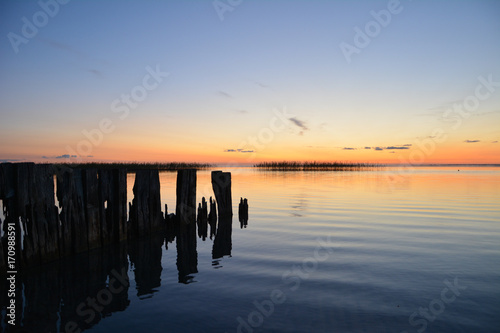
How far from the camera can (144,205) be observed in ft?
35.9

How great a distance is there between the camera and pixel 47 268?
7.42 metres

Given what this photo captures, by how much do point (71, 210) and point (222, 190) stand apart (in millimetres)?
7473

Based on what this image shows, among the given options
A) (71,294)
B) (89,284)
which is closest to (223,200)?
(89,284)

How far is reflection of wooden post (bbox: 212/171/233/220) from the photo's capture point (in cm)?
1457

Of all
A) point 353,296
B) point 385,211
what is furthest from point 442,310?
point 385,211

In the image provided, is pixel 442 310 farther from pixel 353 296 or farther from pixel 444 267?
pixel 444 267

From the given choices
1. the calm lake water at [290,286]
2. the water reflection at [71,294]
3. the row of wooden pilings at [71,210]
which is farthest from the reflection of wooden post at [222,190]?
the water reflection at [71,294]

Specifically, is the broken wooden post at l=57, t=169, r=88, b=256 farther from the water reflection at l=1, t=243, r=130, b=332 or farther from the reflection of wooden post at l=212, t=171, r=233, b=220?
the reflection of wooden post at l=212, t=171, r=233, b=220

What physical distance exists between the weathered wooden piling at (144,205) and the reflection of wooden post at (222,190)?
141 inches

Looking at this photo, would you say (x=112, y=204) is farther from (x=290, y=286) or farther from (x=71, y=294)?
(x=290, y=286)

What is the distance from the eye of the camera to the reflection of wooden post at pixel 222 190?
14.6 meters

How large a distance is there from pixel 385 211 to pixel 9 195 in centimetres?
1599

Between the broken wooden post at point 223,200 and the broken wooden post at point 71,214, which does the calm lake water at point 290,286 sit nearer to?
the broken wooden post at point 71,214

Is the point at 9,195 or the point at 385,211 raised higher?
the point at 9,195
